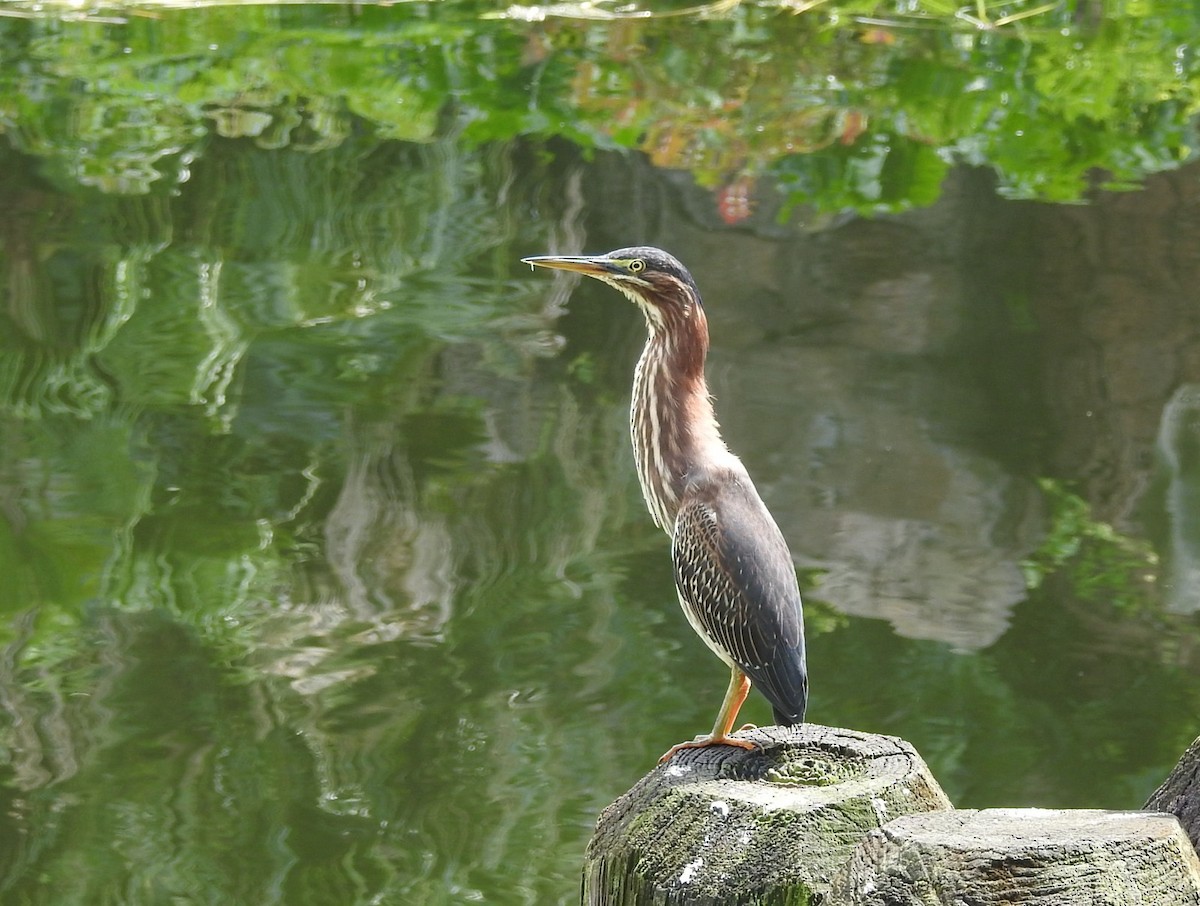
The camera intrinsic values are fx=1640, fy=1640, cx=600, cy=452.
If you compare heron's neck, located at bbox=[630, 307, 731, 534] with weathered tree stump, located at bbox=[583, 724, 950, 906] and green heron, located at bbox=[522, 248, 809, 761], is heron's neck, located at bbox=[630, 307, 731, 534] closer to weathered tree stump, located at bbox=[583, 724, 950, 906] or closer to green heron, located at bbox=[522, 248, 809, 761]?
green heron, located at bbox=[522, 248, 809, 761]

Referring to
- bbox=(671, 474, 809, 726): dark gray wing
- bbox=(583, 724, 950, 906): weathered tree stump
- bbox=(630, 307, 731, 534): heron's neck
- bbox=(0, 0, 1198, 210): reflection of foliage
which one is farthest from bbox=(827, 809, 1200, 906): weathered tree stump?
bbox=(0, 0, 1198, 210): reflection of foliage

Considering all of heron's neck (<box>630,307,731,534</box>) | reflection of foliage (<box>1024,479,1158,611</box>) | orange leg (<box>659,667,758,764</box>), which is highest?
heron's neck (<box>630,307,731,534</box>)

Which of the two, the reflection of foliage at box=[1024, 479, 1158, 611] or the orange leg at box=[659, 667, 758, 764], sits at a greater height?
the orange leg at box=[659, 667, 758, 764]

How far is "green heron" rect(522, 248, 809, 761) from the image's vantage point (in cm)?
250

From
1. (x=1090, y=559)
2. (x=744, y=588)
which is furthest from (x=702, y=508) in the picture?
(x=1090, y=559)

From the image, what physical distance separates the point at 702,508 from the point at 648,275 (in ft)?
1.26

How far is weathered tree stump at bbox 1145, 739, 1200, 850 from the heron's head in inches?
43.9

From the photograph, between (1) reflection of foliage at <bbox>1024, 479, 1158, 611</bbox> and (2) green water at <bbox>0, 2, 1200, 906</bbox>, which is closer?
(2) green water at <bbox>0, 2, 1200, 906</bbox>

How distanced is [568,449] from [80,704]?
1918mm

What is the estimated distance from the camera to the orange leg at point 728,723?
6.91 feet

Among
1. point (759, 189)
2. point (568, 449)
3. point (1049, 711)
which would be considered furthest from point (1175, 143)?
point (1049, 711)

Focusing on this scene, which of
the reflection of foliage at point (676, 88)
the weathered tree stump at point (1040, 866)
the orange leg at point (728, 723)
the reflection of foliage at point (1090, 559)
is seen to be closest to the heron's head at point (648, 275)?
the orange leg at point (728, 723)

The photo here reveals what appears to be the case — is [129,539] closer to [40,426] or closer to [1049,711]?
[40,426]

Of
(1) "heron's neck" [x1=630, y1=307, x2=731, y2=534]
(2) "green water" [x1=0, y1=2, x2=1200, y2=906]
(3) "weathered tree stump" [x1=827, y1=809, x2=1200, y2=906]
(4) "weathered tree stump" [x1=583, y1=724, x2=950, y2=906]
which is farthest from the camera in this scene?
(2) "green water" [x1=0, y1=2, x2=1200, y2=906]
